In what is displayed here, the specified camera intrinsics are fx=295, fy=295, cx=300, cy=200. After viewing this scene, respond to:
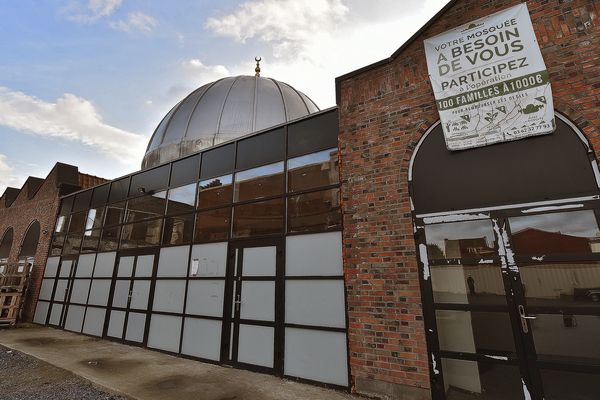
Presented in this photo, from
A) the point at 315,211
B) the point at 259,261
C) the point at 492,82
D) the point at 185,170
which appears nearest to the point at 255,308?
the point at 259,261

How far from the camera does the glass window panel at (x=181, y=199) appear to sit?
300 inches

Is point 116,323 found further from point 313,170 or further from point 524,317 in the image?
point 524,317

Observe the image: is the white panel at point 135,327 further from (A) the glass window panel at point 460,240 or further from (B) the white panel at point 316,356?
(A) the glass window panel at point 460,240

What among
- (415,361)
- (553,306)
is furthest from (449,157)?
(415,361)

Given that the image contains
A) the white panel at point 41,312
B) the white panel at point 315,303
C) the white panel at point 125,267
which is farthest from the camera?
the white panel at point 41,312

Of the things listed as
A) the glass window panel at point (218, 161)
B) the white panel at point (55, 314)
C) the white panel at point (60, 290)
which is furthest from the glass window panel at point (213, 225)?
the white panel at point (55, 314)

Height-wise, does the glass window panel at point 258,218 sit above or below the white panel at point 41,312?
above

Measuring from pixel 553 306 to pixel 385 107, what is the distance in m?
3.61

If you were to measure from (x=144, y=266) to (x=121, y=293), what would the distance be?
127 cm

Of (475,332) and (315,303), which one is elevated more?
(315,303)

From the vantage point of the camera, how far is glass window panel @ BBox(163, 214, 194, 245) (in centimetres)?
738

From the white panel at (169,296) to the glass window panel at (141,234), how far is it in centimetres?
119

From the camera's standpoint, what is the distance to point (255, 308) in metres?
5.79

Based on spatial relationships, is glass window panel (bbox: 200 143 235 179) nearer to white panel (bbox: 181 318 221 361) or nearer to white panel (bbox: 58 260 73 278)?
white panel (bbox: 181 318 221 361)
